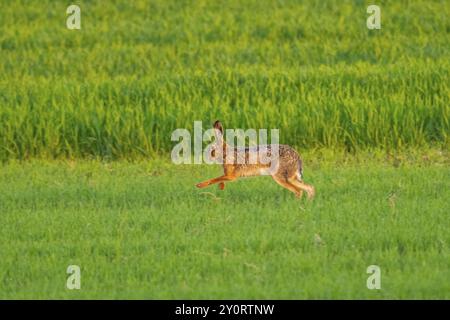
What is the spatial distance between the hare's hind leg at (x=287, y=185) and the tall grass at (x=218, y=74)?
295 cm

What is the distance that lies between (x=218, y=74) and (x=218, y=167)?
326 cm

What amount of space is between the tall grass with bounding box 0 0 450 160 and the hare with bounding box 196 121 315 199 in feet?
10.1

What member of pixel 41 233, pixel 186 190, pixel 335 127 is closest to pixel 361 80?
pixel 335 127

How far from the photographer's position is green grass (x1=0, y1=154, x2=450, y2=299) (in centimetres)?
746

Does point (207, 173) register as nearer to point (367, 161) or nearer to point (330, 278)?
point (367, 161)

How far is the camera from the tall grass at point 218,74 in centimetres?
1271

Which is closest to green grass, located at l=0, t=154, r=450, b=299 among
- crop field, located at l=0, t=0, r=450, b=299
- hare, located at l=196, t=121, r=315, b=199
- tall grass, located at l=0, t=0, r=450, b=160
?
crop field, located at l=0, t=0, r=450, b=299

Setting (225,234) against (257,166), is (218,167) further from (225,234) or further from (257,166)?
(225,234)

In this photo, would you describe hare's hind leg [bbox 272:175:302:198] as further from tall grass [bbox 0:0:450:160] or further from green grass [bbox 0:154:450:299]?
tall grass [bbox 0:0:450:160]

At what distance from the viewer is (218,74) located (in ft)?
47.6

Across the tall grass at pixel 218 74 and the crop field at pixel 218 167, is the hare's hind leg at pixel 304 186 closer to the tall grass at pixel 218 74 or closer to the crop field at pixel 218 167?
the crop field at pixel 218 167

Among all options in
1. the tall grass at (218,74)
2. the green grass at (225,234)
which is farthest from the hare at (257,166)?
the tall grass at (218,74)

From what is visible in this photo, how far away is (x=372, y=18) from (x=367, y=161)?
6.48m
